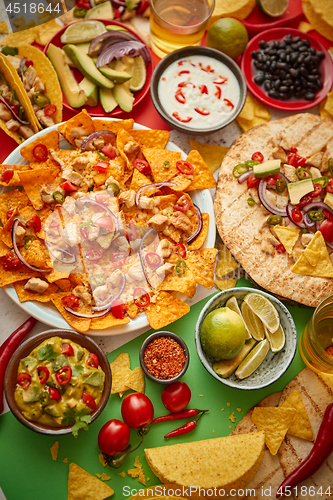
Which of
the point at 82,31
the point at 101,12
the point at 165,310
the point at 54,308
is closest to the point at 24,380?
the point at 54,308

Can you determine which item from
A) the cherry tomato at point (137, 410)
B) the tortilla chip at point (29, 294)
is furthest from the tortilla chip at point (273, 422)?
the tortilla chip at point (29, 294)

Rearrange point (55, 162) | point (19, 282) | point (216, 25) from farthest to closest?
point (216, 25)
point (55, 162)
point (19, 282)

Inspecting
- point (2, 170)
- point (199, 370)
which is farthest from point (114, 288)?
point (2, 170)

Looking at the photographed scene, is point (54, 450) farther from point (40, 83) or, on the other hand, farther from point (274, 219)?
point (40, 83)

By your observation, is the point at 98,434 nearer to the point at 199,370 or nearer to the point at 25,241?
the point at 199,370

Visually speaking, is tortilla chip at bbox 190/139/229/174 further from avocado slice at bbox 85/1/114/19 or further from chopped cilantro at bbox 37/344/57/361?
chopped cilantro at bbox 37/344/57/361

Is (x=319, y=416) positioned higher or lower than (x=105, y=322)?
lower

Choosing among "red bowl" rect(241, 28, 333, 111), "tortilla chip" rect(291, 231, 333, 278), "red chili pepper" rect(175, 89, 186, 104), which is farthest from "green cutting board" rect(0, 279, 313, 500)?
"red bowl" rect(241, 28, 333, 111)
